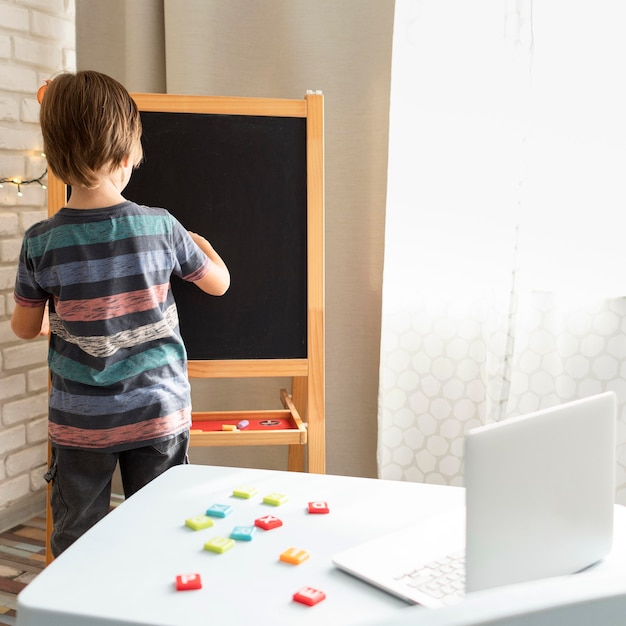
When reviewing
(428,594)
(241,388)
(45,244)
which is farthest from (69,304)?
(241,388)

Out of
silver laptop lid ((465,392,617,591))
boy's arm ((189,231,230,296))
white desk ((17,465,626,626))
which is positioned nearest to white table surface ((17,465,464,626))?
white desk ((17,465,626,626))

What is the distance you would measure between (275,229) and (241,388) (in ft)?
2.74

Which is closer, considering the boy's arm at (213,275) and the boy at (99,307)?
the boy at (99,307)

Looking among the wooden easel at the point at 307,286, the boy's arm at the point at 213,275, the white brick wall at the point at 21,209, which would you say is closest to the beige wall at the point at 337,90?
the white brick wall at the point at 21,209

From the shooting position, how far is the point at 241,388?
252 centimetres

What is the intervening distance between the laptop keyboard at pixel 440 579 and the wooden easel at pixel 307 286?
101cm

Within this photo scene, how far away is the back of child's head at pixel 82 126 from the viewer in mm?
1393

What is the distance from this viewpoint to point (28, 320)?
1.56 metres

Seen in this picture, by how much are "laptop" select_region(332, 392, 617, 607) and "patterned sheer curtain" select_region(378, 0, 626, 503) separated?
137 cm

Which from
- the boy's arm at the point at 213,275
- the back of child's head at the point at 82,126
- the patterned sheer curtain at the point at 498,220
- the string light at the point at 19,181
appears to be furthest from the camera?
Result: the string light at the point at 19,181

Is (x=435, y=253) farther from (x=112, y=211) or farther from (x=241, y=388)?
(x=112, y=211)

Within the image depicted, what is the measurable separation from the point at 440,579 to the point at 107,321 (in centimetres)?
87

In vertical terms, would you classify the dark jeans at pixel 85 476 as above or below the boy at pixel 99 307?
below

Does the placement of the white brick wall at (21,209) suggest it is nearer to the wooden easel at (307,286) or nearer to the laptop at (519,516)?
the wooden easel at (307,286)
